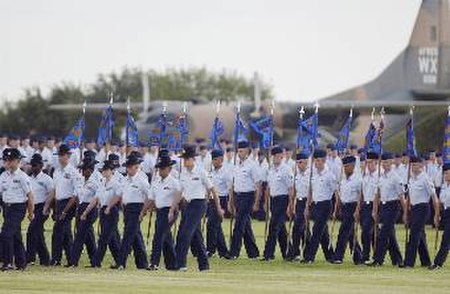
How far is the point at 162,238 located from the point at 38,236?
232 cm

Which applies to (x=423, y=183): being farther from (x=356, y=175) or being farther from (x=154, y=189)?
(x=154, y=189)

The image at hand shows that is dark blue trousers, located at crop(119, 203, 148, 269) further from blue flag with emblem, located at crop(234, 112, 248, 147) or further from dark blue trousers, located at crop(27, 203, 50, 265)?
Result: blue flag with emblem, located at crop(234, 112, 248, 147)

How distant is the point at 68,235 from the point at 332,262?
443 centimetres

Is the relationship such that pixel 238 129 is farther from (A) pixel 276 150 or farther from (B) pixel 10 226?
(B) pixel 10 226

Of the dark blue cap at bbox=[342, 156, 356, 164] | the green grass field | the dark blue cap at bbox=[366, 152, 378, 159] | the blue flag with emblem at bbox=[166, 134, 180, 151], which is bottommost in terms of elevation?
the green grass field

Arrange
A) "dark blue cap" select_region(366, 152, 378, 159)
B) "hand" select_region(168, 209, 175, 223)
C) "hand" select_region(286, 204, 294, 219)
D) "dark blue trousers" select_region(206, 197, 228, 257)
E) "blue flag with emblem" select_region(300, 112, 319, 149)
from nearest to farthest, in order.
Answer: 1. "hand" select_region(168, 209, 175, 223)
2. "dark blue cap" select_region(366, 152, 378, 159)
3. "hand" select_region(286, 204, 294, 219)
4. "dark blue trousers" select_region(206, 197, 228, 257)
5. "blue flag with emblem" select_region(300, 112, 319, 149)

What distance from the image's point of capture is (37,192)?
83.0ft

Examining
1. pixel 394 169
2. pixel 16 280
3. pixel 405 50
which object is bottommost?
pixel 16 280

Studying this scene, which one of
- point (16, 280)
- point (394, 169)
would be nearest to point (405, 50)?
point (394, 169)

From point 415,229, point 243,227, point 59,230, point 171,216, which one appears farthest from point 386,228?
point 59,230

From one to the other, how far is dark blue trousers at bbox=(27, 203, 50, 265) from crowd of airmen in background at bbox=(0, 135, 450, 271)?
0.05 ft

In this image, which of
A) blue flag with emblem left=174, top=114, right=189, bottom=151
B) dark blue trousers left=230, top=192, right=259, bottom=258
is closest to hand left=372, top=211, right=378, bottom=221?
dark blue trousers left=230, top=192, right=259, bottom=258

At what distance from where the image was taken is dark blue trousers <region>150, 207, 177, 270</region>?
79.8ft

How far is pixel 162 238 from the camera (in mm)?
24328
